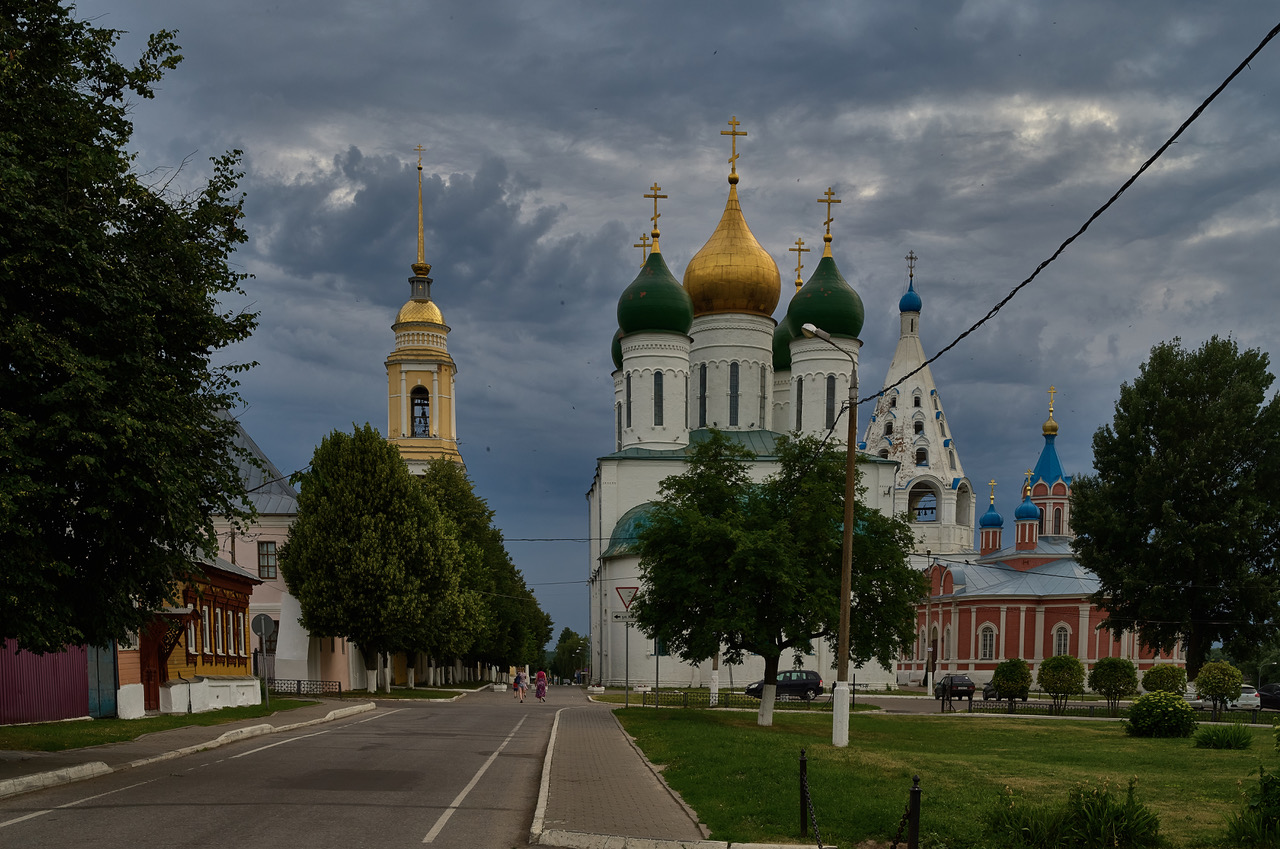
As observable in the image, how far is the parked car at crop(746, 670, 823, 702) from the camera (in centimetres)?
4406

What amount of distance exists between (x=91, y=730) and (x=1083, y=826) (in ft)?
58.6

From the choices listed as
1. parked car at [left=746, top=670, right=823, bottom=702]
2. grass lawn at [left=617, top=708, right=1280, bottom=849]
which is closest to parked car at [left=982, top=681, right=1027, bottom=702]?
parked car at [left=746, top=670, right=823, bottom=702]

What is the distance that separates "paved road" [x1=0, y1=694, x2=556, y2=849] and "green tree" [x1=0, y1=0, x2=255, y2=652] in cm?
249

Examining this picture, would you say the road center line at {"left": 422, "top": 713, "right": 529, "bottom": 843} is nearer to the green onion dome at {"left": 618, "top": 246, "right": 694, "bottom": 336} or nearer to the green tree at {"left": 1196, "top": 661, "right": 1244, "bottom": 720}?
the green tree at {"left": 1196, "top": 661, "right": 1244, "bottom": 720}

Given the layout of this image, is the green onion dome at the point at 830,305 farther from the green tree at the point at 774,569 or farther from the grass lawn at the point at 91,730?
the grass lawn at the point at 91,730

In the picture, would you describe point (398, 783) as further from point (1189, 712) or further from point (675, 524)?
point (1189, 712)

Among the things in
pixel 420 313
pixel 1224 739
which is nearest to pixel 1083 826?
pixel 1224 739

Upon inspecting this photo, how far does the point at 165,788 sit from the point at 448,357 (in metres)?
53.6

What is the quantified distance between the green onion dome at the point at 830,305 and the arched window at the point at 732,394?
178 inches

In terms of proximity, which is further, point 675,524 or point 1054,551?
point 1054,551

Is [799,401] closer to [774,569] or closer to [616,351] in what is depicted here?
[616,351]

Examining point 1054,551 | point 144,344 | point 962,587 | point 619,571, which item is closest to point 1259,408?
point 619,571

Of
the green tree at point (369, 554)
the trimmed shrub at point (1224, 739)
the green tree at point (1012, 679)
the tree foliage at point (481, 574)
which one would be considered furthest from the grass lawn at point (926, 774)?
the tree foliage at point (481, 574)

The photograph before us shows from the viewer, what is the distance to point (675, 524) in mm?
27953
